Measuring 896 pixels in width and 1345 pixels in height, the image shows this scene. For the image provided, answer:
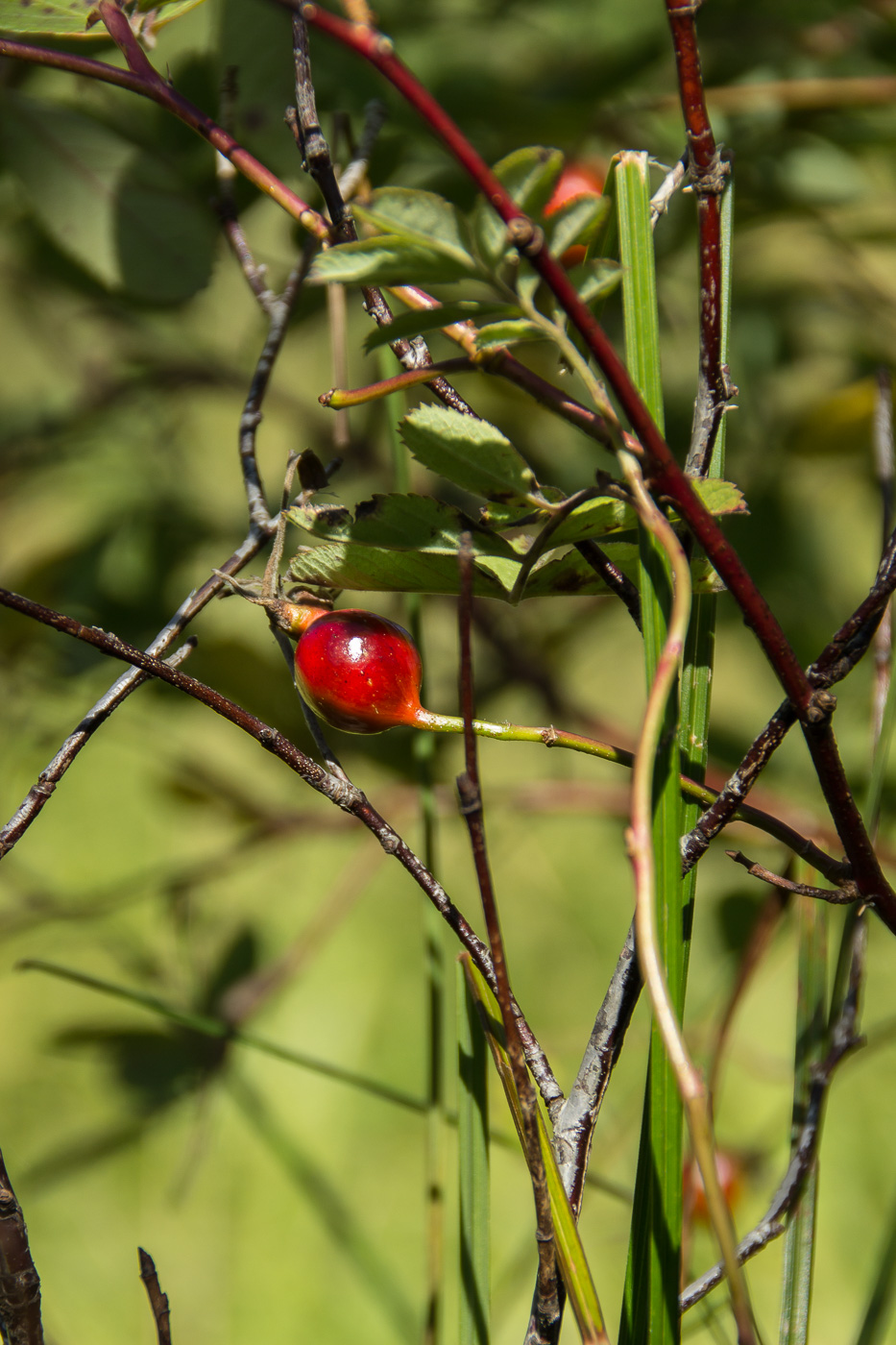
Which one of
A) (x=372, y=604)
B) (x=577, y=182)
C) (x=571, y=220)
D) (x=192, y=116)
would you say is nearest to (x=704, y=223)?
(x=571, y=220)

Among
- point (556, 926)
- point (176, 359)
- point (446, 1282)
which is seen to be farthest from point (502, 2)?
point (446, 1282)

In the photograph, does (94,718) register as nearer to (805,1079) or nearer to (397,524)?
(397,524)

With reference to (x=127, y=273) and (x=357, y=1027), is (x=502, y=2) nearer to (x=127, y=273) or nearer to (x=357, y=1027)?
(x=127, y=273)

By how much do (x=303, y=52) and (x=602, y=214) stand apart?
13cm

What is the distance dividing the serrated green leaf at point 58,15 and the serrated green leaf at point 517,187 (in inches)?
7.7

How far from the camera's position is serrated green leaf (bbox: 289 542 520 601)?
28 centimetres

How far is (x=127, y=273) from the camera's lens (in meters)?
0.49

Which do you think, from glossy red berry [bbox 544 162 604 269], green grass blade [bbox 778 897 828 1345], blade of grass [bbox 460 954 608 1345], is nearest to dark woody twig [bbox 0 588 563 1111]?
blade of grass [bbox 460 954 608 1345]

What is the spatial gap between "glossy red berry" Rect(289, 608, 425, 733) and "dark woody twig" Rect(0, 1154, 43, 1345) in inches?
5.9

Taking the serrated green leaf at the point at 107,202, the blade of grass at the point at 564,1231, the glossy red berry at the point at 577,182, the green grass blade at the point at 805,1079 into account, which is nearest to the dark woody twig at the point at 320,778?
the blade of grass at the point at 564,1231

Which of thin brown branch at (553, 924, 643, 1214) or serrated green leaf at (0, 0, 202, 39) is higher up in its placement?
serrated green leaf at (0, 0, 202, 39)

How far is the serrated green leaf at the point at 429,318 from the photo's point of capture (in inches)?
9.0

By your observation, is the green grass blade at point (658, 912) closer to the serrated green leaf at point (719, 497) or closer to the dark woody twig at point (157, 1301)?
the serrated green leaf at point (719, 497)

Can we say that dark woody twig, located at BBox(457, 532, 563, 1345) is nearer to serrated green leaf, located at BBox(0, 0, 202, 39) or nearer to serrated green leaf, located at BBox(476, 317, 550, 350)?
serrated green leaf, located at BBox(476, 317, 550, 350)
